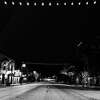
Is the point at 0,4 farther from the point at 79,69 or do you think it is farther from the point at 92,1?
the point at 79,69

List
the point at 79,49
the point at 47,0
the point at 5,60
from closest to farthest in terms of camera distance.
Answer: the point at 47,0 < the point at 5,60 < the point at 79,49

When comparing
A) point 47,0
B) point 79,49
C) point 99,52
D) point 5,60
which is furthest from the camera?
point 79,49

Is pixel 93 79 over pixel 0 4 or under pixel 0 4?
under

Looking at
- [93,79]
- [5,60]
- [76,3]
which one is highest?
[76,3]

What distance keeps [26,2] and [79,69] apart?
71851 millimetres

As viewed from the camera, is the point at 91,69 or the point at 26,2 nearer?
the point at 26,2

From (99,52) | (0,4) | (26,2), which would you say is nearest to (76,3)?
(26,2)

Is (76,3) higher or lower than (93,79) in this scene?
higher

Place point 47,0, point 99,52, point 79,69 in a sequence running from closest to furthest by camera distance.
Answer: point 47,0 → point 99,52 → point 79,69

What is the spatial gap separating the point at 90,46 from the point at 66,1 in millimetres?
56368

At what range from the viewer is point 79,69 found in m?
96.8

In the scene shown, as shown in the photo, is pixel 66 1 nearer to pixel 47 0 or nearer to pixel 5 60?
pixel 47 0

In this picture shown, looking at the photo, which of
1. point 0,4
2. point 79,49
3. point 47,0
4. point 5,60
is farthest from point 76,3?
point 79,49

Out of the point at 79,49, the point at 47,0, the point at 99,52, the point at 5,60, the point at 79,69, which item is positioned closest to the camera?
the point at 47,0
